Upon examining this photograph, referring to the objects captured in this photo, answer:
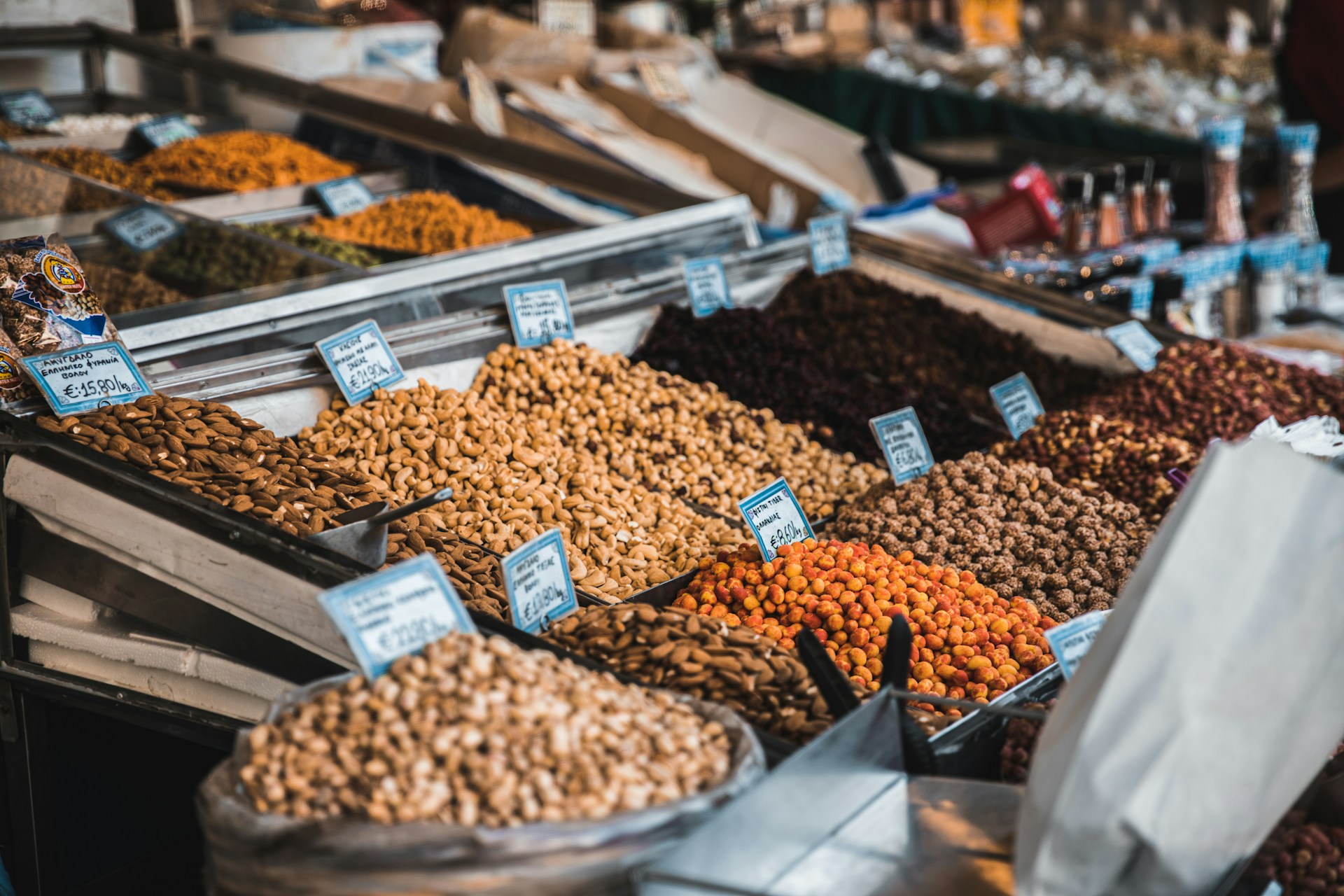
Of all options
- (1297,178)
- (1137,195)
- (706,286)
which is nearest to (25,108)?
(706,286)

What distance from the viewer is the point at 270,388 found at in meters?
2.24

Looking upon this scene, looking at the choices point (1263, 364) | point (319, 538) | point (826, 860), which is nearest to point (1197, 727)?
point (826, 860)

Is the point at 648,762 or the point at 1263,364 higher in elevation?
the point at 648,762

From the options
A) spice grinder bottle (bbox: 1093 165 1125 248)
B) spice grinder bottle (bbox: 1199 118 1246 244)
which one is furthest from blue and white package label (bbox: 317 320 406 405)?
spice grinder bottle (bbox: 1199 118 1246 244)

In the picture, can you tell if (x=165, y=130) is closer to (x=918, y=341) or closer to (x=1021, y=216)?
(x=918, y=341)

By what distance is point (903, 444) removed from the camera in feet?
8.17

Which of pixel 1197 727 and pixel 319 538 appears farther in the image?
pixel 319 538

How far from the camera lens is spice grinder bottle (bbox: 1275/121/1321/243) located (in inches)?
157

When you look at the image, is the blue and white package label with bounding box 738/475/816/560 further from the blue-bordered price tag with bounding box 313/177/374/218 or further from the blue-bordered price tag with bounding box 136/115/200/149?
the blue-bordered price tag with bounding box 136/115/200/149

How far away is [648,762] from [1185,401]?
79.8 inches

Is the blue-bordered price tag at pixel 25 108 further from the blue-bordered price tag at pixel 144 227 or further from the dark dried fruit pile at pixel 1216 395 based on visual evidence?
the dark dried fruit pile at pixel 1216 395

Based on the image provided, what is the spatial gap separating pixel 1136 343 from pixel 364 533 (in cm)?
220

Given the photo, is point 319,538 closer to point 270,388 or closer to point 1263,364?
point 270,388

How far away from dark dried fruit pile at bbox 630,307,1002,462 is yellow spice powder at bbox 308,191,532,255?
0.64 meters
